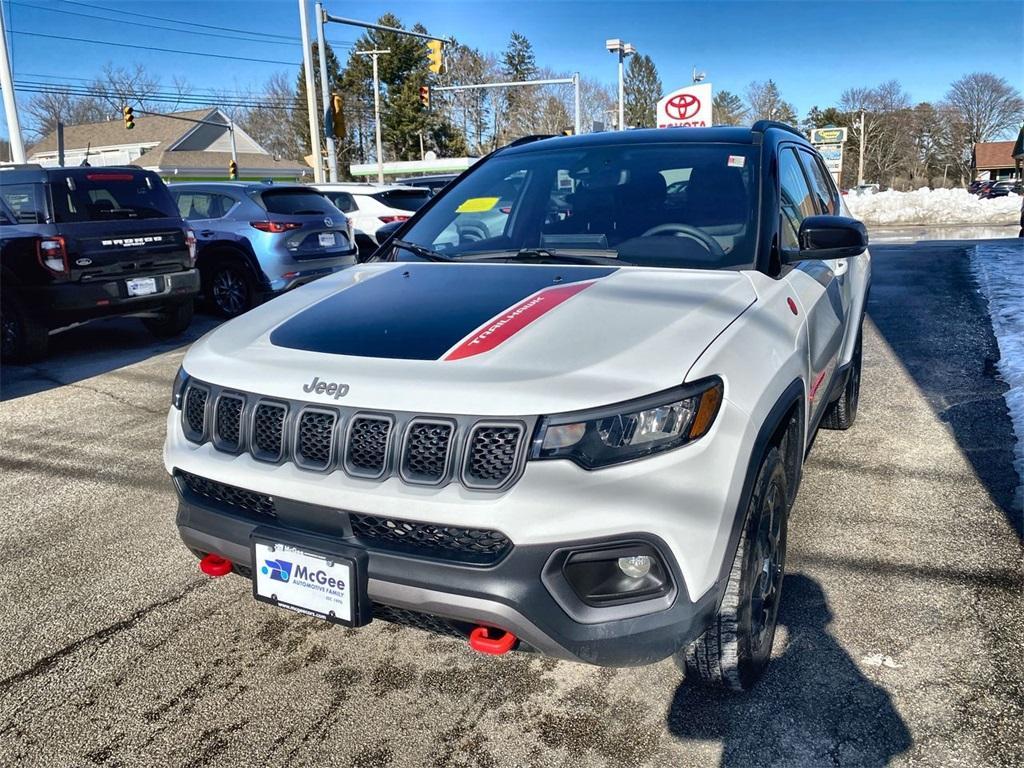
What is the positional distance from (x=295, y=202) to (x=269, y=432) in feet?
26.5

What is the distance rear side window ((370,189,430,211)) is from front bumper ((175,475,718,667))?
35.8 feet

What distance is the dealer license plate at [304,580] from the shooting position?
213 centimetres

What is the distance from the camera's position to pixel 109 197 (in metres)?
7.52

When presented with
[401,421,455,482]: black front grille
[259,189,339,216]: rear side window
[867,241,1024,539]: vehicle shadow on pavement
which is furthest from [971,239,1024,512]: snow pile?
[259,189,339,216]: rear side window

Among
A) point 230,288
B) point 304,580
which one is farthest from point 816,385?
point 230,288

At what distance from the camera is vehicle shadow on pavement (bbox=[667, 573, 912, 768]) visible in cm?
228

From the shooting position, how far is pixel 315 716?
2.52m

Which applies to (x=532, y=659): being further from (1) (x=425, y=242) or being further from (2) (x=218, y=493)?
(1) (x=425, y=242)

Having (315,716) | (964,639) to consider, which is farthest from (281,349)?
(964,639)

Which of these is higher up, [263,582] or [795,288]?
[795,288]

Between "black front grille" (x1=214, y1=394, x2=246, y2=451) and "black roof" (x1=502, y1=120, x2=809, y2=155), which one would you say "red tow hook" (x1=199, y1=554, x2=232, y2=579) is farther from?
"black roof" (x1=502, y1=120, x2=809, y2=155)

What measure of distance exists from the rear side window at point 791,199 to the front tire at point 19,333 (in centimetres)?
665

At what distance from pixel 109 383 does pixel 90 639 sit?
437 centimetres

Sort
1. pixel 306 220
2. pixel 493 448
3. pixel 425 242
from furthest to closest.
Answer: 1. pixel 306 220
2. pixel 425 242
3. pixel 493 448
